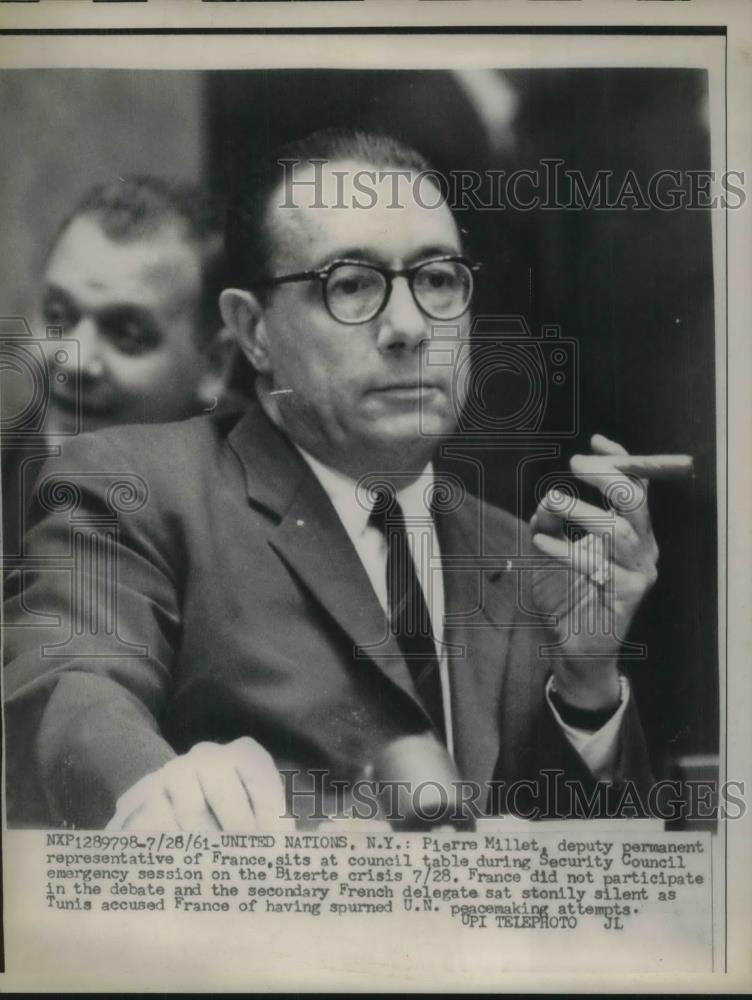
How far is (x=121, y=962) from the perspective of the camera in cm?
270

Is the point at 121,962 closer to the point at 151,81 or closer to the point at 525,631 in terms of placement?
the point at 525,631

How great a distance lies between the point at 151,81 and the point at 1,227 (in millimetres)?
505

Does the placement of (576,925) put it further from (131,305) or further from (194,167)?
(194,167)

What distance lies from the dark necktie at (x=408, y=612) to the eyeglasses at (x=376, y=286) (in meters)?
0.45

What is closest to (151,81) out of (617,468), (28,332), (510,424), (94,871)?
(28,332)

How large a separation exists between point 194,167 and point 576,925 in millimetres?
2053

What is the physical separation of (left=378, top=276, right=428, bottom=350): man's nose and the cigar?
524mm

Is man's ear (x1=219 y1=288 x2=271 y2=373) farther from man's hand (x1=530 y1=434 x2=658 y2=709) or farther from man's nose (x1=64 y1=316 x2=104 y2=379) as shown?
man's hand (x1=530 y1=434 x2=658 y2=709)

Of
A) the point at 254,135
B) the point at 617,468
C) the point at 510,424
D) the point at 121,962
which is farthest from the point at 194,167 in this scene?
the point at 121,962

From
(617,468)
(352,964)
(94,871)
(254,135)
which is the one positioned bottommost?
(352,964)

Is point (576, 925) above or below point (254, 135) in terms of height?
below

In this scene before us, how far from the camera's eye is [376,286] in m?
2.63

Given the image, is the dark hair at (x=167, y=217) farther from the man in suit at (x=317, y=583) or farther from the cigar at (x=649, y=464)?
the cigar at (x=649, y=464)

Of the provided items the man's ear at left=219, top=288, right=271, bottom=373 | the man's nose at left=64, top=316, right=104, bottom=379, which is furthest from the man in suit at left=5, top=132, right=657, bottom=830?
the man's nose at left=64, top=316, right=104, bottom=379
